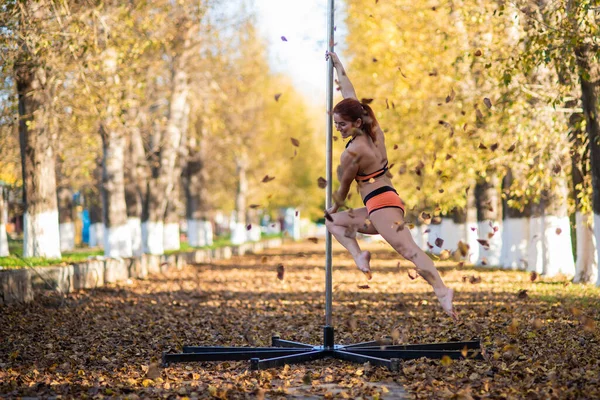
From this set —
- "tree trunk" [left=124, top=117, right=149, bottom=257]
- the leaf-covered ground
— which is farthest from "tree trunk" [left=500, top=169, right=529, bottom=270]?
"tree trunk" [left=124, top=117, right=149, bottom=257]

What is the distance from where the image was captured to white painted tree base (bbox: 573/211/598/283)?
1759 centimetres

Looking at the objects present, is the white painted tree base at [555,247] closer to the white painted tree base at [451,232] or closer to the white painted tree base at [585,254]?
the white painted tree base at [585,254]

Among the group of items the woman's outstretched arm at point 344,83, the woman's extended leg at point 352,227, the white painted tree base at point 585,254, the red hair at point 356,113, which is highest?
the woman's outstretched arm at point 344,83

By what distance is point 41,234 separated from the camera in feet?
61.1

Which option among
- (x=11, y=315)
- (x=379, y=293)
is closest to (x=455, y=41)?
(x=379, y=293)

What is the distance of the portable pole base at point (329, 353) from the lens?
313 inches

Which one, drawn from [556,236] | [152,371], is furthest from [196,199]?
[152,371]

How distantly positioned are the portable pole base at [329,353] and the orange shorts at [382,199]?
1280mm

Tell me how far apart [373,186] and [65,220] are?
3173 cm

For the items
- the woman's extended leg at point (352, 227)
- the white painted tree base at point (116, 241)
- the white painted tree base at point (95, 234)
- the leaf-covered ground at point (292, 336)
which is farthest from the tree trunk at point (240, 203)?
the woman's extended leg at point (352, 227)

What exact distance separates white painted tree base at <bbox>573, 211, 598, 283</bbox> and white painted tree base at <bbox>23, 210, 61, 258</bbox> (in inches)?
410

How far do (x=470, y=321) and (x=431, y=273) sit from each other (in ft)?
14.3

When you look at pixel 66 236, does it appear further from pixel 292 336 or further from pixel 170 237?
pixel 292 336

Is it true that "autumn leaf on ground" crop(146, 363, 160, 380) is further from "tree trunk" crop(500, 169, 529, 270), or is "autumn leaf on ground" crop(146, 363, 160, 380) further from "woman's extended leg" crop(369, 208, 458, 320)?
"tree trunk" crop(500, 169, 529, 270)
